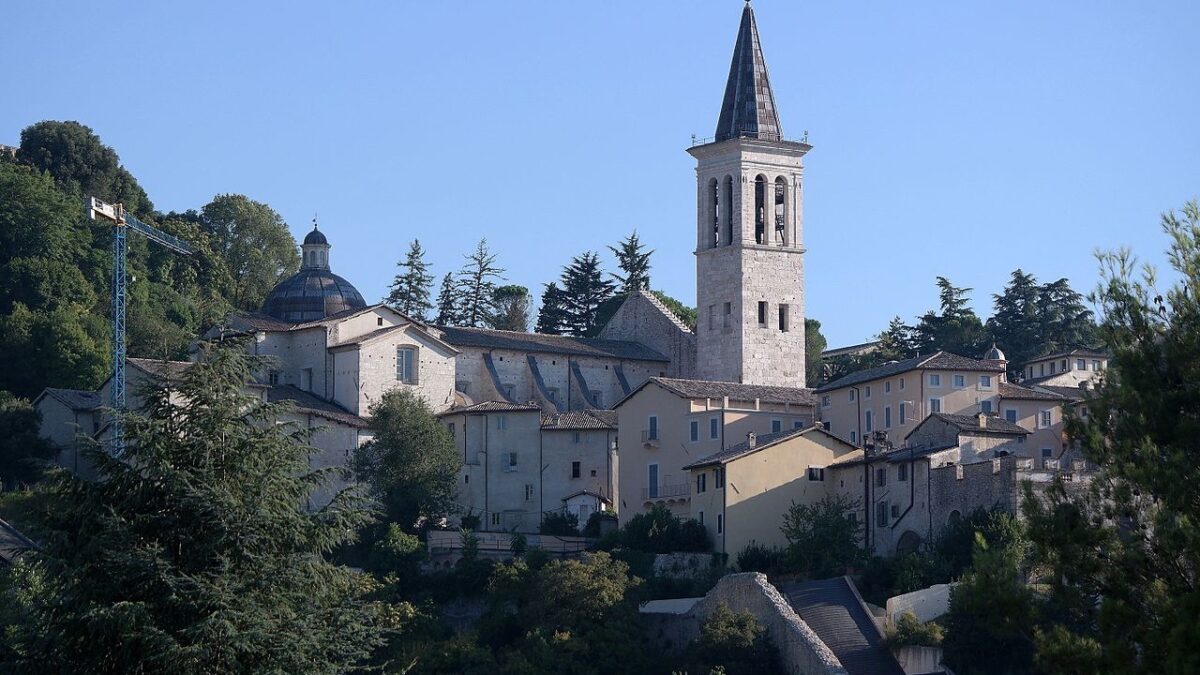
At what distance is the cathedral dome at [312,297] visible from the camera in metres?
78.1

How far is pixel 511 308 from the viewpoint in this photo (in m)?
98.2

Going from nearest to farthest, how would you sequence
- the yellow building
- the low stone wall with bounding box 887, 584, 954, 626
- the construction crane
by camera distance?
the low stone wall with bounding box 887, 584, 954, 626
the yellow building
the construction crane

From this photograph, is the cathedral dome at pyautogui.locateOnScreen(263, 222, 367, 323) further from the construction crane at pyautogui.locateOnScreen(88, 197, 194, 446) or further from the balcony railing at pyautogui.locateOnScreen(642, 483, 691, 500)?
the balcony railing at pyautogui.locateOnScreen(642, 483, 691, 500)

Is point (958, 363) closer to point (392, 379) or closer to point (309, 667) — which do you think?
point (392, 379)

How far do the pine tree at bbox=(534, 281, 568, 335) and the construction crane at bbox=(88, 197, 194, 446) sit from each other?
16.1 meters

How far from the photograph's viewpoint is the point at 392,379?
2832 inches

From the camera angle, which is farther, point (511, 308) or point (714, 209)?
point (511, 308)

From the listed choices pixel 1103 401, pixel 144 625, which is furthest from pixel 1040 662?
pixel 144 625

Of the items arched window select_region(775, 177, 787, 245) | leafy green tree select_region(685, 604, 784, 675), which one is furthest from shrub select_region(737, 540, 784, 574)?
arched window select_region(775, 177, 787, 245)

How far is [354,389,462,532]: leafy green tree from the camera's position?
64.6 metres

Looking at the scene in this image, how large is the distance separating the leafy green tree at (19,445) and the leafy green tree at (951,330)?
1462 inches

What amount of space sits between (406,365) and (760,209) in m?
14.8

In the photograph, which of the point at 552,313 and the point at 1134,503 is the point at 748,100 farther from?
the point at 1134,503

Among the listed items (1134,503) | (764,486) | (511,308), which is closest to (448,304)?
(511,308)
